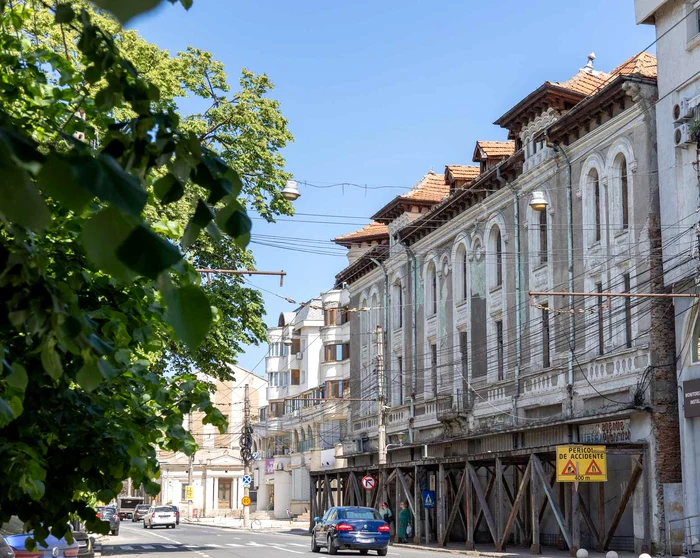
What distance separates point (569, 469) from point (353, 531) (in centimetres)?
704

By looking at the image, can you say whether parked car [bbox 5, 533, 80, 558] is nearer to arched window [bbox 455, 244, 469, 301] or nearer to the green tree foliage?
the green tree foliage

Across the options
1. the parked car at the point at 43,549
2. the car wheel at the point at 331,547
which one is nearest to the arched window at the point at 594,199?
the car wheel at the point at 331,547

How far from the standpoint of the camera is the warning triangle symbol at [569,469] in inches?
1101

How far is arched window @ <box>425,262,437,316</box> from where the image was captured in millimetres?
46969

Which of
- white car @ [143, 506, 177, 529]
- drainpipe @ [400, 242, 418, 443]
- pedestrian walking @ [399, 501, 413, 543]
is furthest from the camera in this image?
white car @ [143, 506, 177, 529]

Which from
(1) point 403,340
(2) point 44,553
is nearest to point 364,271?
(1) point 403,340

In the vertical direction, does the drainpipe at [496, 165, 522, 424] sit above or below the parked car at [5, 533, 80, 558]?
above

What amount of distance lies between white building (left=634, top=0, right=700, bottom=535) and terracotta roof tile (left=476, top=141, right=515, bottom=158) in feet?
38.6

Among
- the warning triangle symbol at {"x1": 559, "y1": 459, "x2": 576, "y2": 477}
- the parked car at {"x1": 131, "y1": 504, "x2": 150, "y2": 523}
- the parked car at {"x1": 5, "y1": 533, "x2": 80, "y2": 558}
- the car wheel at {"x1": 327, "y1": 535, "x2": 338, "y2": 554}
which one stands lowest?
the parked car at {"x1": 131, "y1": 504, "x2": 150, "y2": 523}

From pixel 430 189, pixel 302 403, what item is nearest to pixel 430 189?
pixel 430 189

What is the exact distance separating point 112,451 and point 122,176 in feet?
20.4

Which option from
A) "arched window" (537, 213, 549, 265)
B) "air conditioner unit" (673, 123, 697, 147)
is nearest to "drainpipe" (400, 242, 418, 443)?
"arched window" (537, 213, 549, 265)

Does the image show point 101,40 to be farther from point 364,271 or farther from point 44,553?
point 364,271

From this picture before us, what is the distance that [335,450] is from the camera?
219 feet
